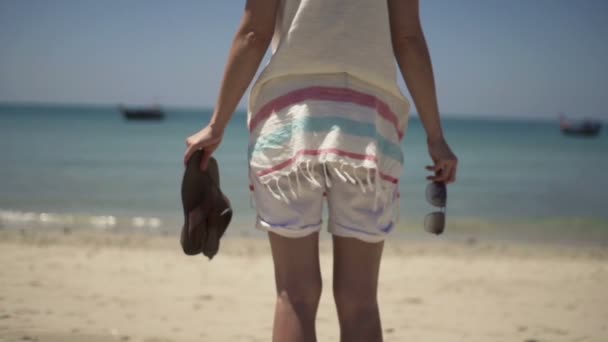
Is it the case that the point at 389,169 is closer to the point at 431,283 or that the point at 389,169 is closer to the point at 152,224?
the point at 431,283

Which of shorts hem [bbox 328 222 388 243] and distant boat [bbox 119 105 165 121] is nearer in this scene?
shorts hem [bbox 328 222 388 243]

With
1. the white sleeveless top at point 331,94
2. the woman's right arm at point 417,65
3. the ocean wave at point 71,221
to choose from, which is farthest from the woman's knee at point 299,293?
the ocean wave at point 71,221

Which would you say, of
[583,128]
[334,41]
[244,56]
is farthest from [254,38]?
[583,128]

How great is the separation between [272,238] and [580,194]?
1561 centimetres

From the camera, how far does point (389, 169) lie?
5.43ft

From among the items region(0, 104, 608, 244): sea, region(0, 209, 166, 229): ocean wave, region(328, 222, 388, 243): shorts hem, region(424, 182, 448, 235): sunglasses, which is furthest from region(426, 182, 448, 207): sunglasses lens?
region(0, 209, 166, 229): ocean wave

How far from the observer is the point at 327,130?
63.4 inches

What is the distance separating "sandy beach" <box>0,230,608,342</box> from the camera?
3840 mm

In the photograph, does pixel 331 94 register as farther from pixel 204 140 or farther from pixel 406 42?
pixel 204 140

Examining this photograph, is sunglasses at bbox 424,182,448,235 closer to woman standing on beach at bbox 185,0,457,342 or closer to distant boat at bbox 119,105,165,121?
woman standing on beach at bbox 185,0,457,342

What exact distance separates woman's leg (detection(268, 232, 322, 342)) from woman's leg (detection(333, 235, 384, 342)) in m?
0.07

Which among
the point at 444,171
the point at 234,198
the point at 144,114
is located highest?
the point at 444,171

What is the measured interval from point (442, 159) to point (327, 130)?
37cm

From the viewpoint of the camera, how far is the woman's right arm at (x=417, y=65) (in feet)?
5.64
